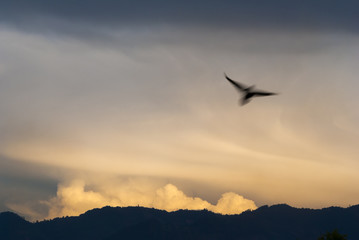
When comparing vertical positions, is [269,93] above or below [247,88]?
below

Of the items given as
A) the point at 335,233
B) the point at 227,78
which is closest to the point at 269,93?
the point at 227,78

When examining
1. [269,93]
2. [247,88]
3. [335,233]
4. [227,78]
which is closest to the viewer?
[269,93]

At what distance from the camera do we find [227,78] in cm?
5291

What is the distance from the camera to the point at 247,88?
2250 inches

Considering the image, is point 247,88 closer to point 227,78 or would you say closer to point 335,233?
point 227,78

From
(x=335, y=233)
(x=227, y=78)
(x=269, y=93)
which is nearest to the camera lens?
(x=269, y=93)

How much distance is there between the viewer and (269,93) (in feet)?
162

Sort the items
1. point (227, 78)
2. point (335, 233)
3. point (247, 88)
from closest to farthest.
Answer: point (227, 78) < point (247, 88) < point (335, 233)

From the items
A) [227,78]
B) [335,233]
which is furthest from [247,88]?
[335,233]

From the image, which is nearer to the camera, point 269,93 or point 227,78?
point 269,93

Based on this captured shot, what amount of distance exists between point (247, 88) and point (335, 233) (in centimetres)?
7916

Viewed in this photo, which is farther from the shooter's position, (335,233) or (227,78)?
(335,233)

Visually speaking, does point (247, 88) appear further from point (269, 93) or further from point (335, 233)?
point (335, 233)

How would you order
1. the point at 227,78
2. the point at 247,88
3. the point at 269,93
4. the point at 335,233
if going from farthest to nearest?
the point at 335,233 < the point at 247,88 < the point at 227,78 < the point at 269,93
